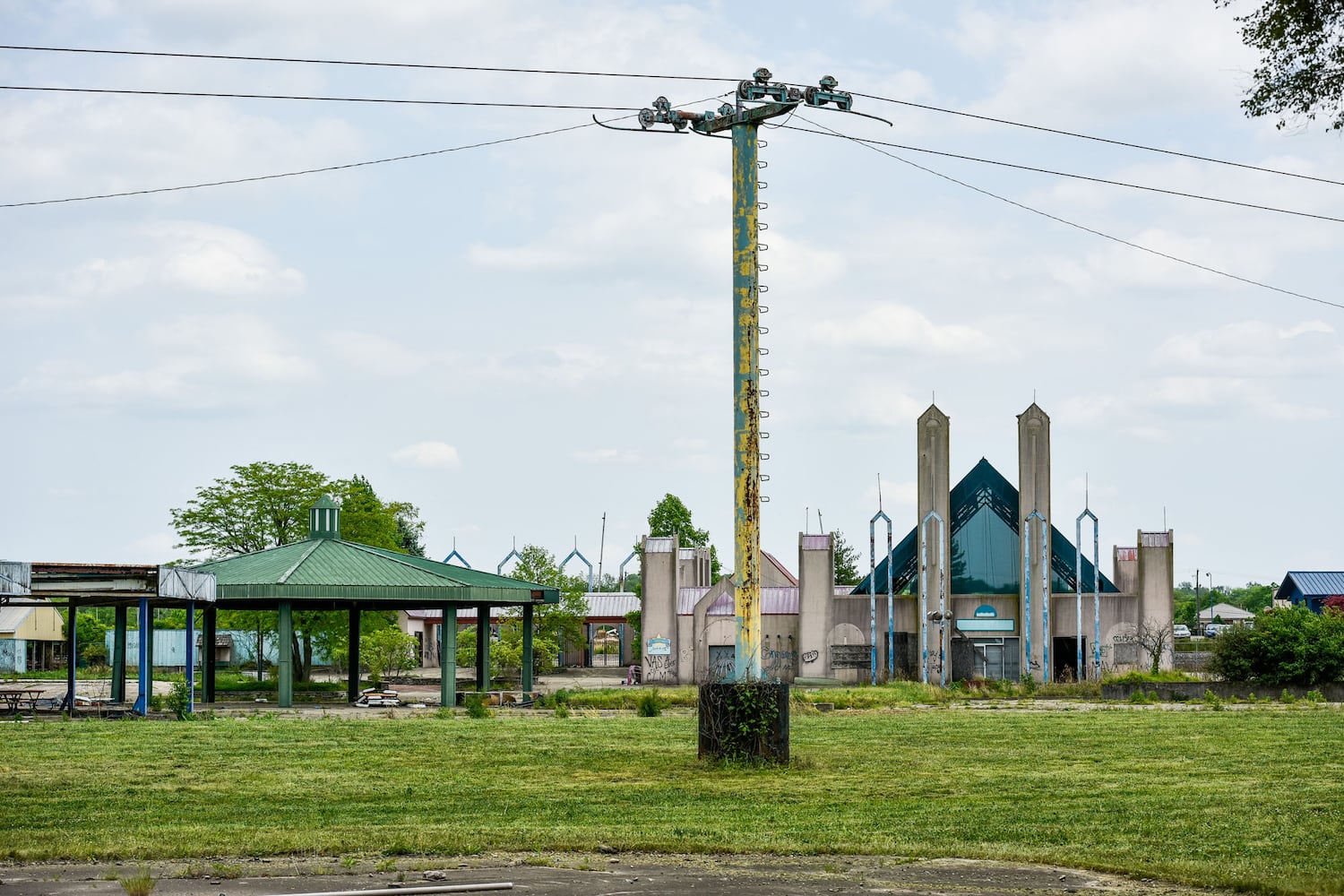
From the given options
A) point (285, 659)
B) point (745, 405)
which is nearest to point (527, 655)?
point (285, 659)

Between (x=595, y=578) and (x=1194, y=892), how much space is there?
127 meters

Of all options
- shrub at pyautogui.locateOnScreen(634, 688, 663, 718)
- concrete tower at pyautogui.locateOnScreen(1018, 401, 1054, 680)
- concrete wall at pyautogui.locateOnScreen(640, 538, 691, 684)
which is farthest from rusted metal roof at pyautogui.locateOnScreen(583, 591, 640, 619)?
shrub at pyautogui.locateOnScreen(634, 688, 663, 718)

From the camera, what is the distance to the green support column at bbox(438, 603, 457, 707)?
1593 inches

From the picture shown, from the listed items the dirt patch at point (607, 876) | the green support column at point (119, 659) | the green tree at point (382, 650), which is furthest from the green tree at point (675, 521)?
the dirt patch at point (607, 876)

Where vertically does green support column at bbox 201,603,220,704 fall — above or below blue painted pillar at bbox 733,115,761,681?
below

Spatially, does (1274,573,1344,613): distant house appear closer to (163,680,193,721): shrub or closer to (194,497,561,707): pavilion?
(194,497,561,707): pavilion

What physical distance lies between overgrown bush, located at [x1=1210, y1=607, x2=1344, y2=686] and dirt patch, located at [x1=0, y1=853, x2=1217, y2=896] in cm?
3524

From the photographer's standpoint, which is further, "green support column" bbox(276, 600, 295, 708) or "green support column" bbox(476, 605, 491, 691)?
"green support column" bbox(476, 605, 491, 691)

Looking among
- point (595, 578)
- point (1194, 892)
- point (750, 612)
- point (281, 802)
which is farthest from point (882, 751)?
point (595, 578)

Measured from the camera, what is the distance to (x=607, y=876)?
11.4m

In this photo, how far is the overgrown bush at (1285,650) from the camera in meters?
43.4

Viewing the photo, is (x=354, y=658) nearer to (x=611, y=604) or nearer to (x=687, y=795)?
(x=687, y=795)

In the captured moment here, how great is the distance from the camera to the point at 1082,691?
142 ft

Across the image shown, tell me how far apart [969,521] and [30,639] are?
2238 inches
